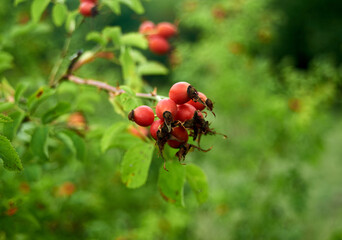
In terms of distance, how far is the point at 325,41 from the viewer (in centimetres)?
1011

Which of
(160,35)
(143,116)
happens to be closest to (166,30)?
(160,35)

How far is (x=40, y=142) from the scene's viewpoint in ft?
2.96

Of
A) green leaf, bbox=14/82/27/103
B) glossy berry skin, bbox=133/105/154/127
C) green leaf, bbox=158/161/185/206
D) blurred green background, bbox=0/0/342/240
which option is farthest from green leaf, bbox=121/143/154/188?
blurred green background, bbox=0/0/342/240

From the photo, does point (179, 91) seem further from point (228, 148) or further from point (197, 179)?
point (228, 148)

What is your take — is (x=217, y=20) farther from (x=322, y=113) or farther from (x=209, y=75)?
(x=322, y=113)

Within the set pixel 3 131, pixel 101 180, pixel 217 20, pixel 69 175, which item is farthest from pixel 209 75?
pixel 3 131

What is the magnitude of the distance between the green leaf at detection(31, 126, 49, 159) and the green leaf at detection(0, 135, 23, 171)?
0.22 meters

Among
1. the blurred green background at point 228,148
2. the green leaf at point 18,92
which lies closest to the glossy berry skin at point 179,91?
the green leaf at point 18,92

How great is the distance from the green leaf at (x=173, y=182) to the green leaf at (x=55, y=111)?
345 millimetres

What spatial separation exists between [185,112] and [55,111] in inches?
19.2

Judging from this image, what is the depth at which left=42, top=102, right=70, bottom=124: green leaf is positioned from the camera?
0.94 meters

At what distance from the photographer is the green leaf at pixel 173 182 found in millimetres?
805

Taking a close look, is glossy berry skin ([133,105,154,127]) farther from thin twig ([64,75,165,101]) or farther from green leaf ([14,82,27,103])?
green leaf ([14,82,27,103])

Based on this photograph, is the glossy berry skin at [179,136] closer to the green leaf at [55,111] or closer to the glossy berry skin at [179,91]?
the glossy berry skin at [179,91]
